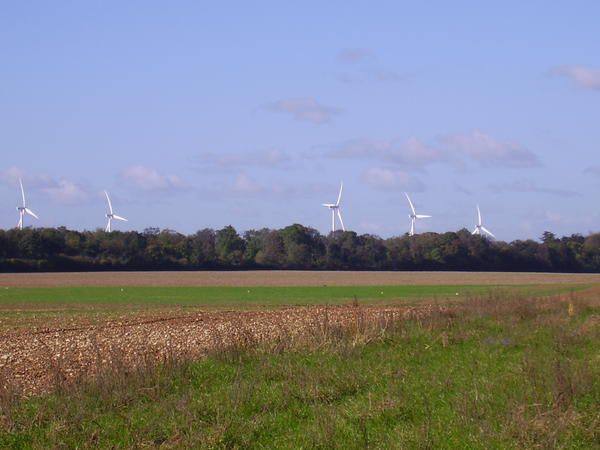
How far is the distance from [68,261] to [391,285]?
142ft

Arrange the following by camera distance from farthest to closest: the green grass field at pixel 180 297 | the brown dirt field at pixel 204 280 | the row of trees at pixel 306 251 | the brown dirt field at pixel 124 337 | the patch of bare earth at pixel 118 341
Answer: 1. the row of trees at pixel 306 251
2. the brown dirt field at pixel 204 280
3. the green grass field at pixel 180 297
4. the brown dirt field at pixel 124 337
5. the patch of bare earth at pixel 118 341

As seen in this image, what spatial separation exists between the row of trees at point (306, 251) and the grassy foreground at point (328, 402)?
305 feet

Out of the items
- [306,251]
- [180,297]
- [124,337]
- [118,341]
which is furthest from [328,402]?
[306,251]

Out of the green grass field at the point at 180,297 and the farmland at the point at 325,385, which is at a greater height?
the green grass field at the point at 180,297

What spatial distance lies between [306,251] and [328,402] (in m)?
114

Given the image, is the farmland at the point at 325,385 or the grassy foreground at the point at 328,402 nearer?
the grassy foreground at the point at 328,402

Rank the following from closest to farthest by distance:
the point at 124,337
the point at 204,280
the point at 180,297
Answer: the point at 124,337 < the point at 180,297 < the point at 204,280

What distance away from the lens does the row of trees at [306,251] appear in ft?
378

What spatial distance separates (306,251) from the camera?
429 feet

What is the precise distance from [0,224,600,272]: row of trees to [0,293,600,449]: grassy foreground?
305 ft

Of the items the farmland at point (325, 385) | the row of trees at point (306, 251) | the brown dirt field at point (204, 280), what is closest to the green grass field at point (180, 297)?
the brown dirt field at point (204, 280)

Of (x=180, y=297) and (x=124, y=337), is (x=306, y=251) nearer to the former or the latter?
(x=180, y=297)

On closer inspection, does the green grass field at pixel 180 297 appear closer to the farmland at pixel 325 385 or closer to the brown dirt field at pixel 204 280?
the brown dirt field at pixel 204 280

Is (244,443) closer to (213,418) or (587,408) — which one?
(213,418)
